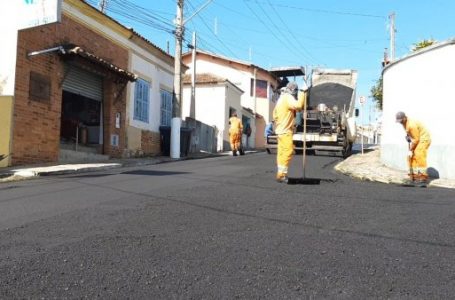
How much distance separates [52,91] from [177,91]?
685 cm

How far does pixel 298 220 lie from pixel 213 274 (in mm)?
2000

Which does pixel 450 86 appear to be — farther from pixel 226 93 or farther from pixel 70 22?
pixel 226 93

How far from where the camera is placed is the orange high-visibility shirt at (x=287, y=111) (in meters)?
9.48

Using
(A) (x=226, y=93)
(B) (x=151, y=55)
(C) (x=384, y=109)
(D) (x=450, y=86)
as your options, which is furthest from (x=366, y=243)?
(A) (x=226, y=93)

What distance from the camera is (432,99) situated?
11383 mm

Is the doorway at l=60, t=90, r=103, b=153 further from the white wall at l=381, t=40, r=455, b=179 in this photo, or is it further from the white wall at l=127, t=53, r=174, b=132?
the white wall at l=381, t=40, r=455, b=179

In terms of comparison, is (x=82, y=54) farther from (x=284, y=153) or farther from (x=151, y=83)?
(x=284, y=153)

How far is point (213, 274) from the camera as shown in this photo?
13.1ft

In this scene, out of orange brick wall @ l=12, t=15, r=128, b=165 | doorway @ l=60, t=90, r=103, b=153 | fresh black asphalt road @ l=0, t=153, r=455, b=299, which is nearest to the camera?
fresh black asphalt road @ l=0, t=153, r=455, b=299

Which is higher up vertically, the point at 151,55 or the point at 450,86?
the point at 151,55

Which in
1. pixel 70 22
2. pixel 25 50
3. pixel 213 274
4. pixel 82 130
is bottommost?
pixel 213 274

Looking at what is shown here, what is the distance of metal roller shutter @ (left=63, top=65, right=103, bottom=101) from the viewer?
15.5 m

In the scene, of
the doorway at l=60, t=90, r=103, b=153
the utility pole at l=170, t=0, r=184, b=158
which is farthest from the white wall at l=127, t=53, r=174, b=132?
the doorway at l=60, t=90, r=103, b=153

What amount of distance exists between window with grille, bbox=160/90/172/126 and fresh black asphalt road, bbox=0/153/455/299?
14.5 meters
